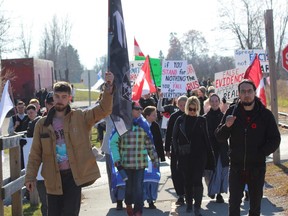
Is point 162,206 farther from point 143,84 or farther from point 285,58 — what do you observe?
point 143,84

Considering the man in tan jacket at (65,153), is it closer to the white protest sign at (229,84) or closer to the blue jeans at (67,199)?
the blue jeans at (67,199)

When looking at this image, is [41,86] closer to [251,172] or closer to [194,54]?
[251,172]

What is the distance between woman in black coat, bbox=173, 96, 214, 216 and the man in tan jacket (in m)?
2.95

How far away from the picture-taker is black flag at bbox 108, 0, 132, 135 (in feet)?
21.2

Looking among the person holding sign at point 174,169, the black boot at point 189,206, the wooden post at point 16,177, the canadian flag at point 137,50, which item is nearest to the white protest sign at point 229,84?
the person holding sign at point 174,169

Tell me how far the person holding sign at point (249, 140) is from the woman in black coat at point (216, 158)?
313 cm

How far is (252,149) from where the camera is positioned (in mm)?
6523

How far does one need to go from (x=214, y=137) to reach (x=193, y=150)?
1.28m

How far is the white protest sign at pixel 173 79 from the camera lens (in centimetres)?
1844

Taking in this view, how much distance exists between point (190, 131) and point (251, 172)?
2271mm

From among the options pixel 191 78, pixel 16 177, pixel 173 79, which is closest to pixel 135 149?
pixel 16 177

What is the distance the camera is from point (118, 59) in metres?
6.50

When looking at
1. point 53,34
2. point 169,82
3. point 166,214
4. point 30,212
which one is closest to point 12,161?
point 30,212

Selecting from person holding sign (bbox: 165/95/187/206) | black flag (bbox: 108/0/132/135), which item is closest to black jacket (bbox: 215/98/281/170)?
black flag (bbox: 108/0/132/135)
